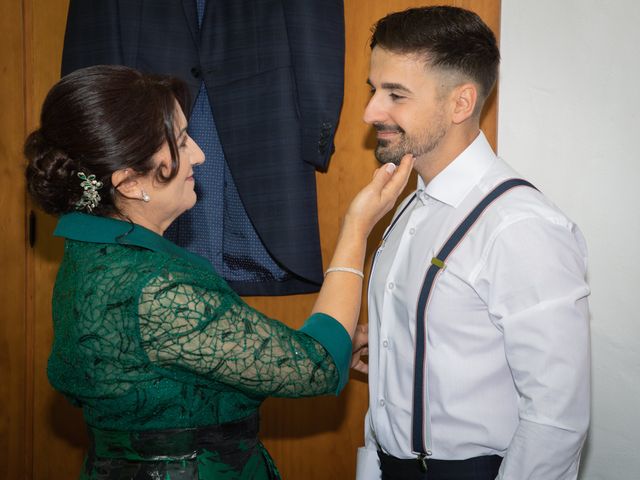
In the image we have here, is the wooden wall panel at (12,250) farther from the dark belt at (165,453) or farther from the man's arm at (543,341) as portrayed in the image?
the man's arm at (543,341)

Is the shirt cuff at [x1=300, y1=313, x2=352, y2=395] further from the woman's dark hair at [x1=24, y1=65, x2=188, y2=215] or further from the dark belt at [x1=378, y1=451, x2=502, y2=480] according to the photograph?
the woman's dark hair at [x1=24, y1=65, x2=188, y2=215]

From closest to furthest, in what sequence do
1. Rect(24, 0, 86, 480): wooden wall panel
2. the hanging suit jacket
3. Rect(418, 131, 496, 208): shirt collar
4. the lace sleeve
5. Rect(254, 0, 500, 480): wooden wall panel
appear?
1. the lace sleeve
2. Rect(418, 131, 496, 208): shirt collar
3. the hanging suit jacket
4. Rect(254, 0, 500, 480): wooden wall panel
5. Rect(24, 0, 86, 480): wooden wall panel

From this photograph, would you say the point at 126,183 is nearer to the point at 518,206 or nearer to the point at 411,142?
the point at 411,142

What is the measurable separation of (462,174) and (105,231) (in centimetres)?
A: 68

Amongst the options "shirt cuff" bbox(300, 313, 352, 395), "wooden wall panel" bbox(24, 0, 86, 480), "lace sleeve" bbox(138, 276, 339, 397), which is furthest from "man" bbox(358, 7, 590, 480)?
"wooden wall panel" bbox(24, 0, 86, 480)

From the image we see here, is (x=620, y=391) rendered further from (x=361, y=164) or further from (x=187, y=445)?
(x=187, y=445)

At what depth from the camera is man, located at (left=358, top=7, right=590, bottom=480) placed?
3.58 feet

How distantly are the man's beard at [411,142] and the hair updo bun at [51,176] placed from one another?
2.04 feet

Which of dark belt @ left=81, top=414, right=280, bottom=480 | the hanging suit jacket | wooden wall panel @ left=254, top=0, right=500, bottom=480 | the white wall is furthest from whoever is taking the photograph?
wooden wall panel @ left=254, top=0, right=500, bottom=480

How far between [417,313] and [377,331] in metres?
0.20

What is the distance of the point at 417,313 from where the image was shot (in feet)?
4.01

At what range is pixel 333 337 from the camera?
1.16 m

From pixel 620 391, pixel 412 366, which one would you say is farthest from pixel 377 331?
pixel 620 391

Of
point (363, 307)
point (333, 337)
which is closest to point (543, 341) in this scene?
point (333, 337)
